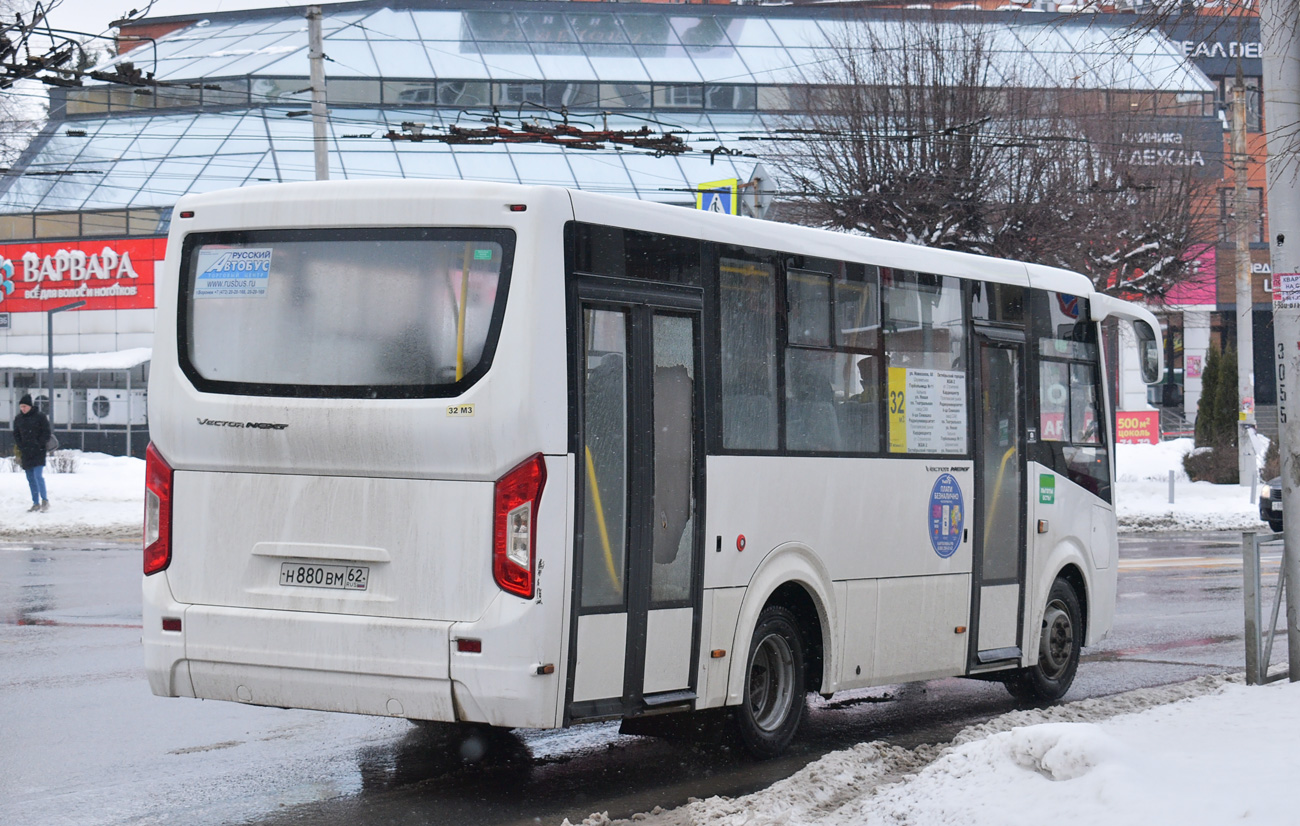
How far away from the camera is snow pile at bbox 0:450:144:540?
2283 cm

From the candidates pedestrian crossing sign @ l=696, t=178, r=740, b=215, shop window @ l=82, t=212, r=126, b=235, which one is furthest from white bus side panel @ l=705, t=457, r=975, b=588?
shop window @ l=82, t=212, r=126, b=235

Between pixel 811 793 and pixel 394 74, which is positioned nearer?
pixel 811 793

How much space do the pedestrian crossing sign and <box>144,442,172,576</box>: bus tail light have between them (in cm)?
1842

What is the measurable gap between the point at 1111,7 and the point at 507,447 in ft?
15.0

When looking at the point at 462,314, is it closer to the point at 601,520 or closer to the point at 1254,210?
the point at 601,520

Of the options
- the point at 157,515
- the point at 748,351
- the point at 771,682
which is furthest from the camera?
the point at 771,682

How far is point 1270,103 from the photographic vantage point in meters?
8.92

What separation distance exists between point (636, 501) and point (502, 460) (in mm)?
837

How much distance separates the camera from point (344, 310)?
22.6ft

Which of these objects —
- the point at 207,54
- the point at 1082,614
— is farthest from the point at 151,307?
the point at 1082,614

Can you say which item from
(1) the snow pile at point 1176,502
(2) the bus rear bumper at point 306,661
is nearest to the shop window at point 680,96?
(1) the snow pile at point 1176,502

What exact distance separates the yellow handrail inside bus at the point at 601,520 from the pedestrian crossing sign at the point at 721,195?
60.7 feet

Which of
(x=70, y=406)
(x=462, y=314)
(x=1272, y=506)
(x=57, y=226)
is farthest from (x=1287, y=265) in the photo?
(x=57, y=226)

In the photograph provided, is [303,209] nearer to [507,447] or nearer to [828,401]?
[507,447]
